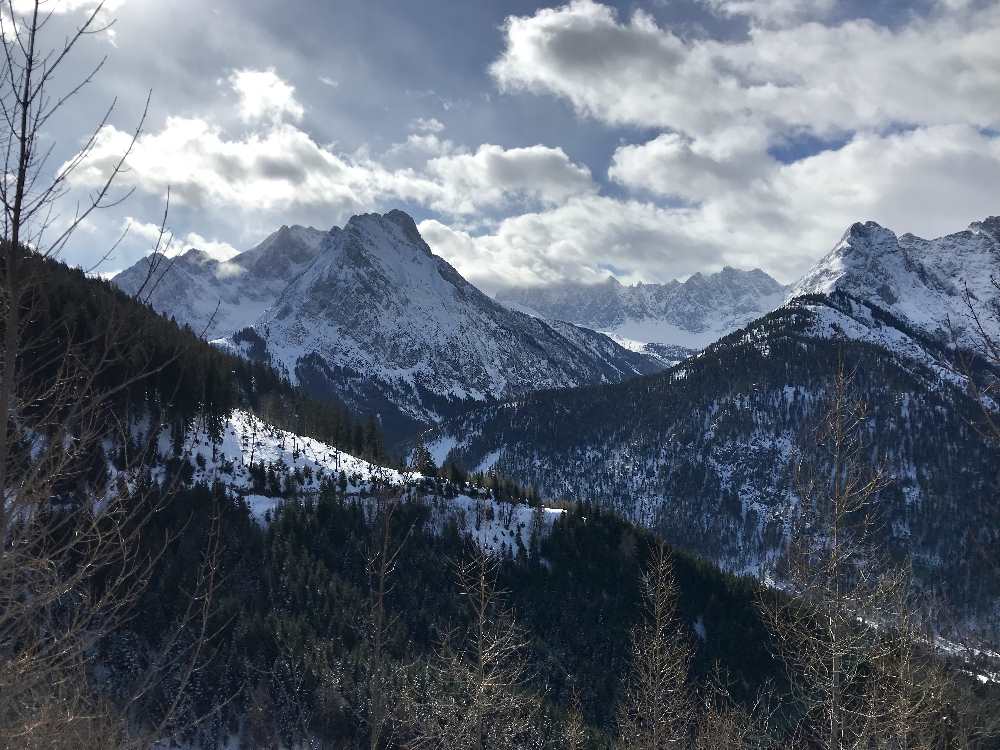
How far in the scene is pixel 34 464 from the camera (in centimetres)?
671

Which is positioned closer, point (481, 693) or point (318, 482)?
point (481, 693)

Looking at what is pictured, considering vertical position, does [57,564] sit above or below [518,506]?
above

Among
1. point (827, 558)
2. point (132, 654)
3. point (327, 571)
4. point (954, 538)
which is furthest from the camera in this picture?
point (954, 538)

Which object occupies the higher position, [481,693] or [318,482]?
[481,693]

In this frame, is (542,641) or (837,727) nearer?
(837,727)

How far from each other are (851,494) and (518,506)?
8551 centimetres

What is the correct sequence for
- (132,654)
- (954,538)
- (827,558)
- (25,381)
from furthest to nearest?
(954,538), (132,654), (827,558), (25,381)

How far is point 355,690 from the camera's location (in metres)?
55.7

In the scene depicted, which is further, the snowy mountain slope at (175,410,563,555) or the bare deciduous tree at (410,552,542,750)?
the snowy mountain slope at (175,410,563,555)

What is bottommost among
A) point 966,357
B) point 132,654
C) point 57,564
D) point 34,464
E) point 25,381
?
point 132,654

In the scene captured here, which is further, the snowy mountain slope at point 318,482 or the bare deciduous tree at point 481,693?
the snowy mountain slope at point 318,482

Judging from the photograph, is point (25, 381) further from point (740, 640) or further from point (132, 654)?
point (740, 640)

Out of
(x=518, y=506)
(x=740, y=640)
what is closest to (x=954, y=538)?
(x=740, y=640)

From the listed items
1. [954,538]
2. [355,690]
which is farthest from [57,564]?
[954,538]
